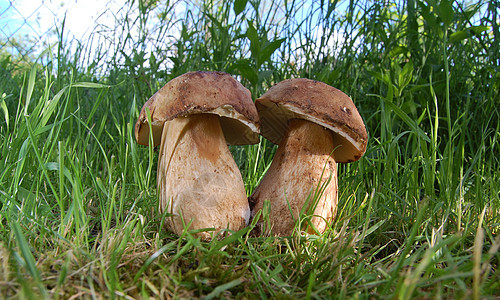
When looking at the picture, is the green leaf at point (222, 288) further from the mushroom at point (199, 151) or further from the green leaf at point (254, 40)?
the green leaf at point (254, 40)

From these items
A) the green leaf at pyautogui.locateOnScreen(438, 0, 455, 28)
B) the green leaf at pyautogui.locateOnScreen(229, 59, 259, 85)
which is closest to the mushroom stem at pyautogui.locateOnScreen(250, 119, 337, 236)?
the green leaf at pyautogui.locateOnScreen(229, 59, 259, 85)

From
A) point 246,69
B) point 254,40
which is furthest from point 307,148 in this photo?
point 254,40

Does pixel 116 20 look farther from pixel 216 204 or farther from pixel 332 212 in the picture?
pixel 332 212

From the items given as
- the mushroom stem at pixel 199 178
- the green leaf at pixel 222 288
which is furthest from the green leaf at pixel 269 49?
the green leaf at pixel 222 288

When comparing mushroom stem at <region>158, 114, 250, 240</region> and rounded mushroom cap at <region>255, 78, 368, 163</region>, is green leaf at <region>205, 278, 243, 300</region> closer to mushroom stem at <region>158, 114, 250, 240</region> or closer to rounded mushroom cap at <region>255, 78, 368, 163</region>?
mushroom stem at <region>158, 114, 250, 240</region>

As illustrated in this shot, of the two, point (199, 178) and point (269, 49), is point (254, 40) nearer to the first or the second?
point (269, 49)

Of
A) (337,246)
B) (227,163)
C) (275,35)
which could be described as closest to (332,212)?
(337,246)

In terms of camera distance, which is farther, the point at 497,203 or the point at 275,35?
the point at 275,35
